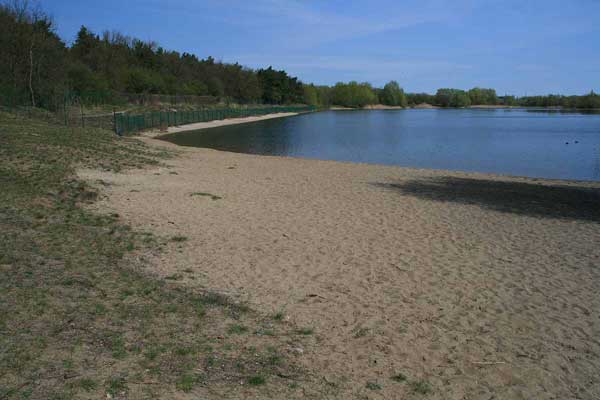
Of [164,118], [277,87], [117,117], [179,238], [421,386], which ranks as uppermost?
[277,87]

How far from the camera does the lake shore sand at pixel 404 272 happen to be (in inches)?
188

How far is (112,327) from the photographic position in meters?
4.88

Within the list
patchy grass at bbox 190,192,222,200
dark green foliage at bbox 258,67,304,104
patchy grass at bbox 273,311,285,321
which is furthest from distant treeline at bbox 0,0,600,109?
patchy grass at bbox 273,311,285,321

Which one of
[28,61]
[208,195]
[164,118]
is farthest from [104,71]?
[208,195]

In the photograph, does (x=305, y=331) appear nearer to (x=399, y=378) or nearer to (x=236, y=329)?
(x=236, y=329)

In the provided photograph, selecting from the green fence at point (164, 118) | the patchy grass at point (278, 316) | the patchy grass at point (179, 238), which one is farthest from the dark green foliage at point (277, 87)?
the patchy grass at point (278, 316)

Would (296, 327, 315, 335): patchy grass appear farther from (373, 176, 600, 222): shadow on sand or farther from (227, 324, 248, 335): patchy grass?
(373, 176, 600, 222): shadow on sand

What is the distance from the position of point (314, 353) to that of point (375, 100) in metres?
200

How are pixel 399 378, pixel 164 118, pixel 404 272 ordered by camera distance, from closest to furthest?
pixel 399 378 < pixel 404 272 < pixel 164 118

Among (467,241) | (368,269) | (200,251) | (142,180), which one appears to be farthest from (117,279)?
(142,180)

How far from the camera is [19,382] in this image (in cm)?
371

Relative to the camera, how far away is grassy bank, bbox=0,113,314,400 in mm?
3910

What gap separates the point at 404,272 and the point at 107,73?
6188cm

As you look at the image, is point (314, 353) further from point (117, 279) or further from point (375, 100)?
point (375, 100)
